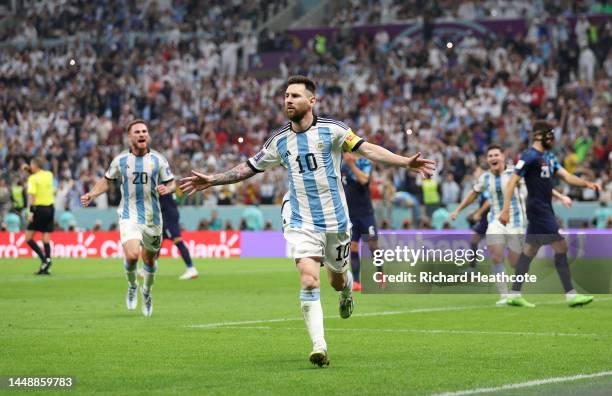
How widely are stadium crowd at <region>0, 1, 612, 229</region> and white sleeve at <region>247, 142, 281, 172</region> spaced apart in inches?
813

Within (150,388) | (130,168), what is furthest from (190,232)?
(150,388)

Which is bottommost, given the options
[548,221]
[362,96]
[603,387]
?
[603,387]

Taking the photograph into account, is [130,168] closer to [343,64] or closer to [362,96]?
[362,96]

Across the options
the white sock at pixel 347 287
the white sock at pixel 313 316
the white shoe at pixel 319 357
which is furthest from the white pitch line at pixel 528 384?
the white sock at pixel 347 287

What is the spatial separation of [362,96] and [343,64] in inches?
117

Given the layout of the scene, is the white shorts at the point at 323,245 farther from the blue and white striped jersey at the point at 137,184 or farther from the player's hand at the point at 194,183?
the blue and white striped jersey at the point at 137,184

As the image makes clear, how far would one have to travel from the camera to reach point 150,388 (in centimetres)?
880

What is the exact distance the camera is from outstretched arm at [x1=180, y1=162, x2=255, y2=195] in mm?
10711

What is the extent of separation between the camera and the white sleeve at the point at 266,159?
10.8 metres

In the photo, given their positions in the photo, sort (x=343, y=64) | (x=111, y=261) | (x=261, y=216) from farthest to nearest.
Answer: (x=343, y=64) → (x=261, y=216) → (x=111, y=261)

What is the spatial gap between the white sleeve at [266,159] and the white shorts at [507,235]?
26.3 ft

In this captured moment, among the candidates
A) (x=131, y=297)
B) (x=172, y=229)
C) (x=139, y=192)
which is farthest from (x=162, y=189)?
(x=172, y=229)

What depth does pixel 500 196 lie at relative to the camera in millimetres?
18219

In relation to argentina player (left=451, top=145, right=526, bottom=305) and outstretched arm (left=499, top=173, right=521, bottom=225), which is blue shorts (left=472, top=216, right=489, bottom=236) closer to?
argentina player (left=451, top=145, right=526, bottom=305)
